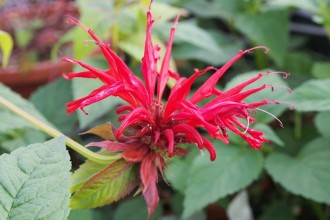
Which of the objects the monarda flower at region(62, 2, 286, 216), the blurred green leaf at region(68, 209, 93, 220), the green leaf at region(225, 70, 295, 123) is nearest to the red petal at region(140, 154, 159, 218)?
the monarda flower at region(62, 2, 286, 216)

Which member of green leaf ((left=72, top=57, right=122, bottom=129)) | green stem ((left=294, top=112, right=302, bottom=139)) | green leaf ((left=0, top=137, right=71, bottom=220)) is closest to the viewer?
green leaf ((left=0, top=137, right=71, bottom=220))

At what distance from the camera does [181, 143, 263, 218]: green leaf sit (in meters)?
0.62

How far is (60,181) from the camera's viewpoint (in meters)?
0.35

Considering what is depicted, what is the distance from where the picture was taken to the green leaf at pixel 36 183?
0.34 meters

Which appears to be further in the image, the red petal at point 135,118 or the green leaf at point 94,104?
the green leaf at point 94,104

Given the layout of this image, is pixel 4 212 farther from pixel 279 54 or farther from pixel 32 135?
pixel 279 54

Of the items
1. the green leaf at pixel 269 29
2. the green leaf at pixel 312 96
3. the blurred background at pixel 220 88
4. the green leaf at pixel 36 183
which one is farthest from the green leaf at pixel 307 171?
the green leaf at pixel 36 183

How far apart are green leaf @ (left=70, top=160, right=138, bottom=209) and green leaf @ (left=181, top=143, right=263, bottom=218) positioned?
19 cm

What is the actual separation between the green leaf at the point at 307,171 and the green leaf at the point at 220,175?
0.04 metres

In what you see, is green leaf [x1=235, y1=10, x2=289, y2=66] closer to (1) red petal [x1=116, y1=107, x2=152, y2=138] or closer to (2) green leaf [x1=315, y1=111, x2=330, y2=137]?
(2) green leaf [x1=315, y1=111, x2=330, y2=137]

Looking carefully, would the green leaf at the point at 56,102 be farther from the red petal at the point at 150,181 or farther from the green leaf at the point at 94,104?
the red petal at the point at 150,181

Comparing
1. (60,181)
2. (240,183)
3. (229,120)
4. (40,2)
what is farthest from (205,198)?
(40,2)

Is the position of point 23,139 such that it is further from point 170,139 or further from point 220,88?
point 220,88

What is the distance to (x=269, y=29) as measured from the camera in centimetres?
93
